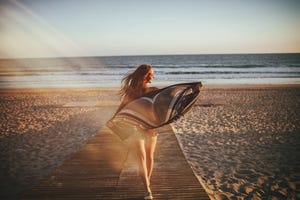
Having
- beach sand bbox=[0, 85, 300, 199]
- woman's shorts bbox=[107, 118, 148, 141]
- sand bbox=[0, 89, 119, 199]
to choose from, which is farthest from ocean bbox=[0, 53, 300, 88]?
sand bbox=[0, 89, 119, 199]

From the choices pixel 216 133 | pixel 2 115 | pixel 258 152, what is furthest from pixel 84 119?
pixel 258 152

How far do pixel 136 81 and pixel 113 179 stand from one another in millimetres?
2092

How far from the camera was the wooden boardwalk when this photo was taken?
340 centimetres

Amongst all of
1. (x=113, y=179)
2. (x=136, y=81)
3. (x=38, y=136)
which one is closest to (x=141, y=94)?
(x=136, y=81)

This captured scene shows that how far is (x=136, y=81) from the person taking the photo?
111 inches

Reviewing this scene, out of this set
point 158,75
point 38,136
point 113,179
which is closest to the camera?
point 113,179

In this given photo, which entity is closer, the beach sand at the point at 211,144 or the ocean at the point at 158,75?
the beach sand at the point at 211,144

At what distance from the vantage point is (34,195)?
3.38 m

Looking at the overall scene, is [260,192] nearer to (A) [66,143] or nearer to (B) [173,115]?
(B) [173,115]

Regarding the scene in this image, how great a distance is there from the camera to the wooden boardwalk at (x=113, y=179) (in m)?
3.40

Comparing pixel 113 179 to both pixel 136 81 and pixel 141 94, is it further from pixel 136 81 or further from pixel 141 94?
pixel 136 81

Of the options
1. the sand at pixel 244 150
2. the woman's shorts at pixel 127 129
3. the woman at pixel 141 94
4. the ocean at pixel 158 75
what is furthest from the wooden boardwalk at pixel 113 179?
the ocean at pixel 158 75

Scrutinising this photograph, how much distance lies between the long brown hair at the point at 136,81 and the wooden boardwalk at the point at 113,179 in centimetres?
171

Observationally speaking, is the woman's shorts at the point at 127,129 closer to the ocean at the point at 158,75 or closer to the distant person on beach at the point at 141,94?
the distant person on beach at the point at 141,94
